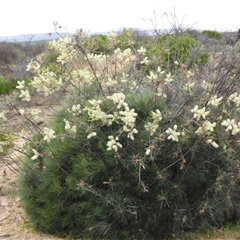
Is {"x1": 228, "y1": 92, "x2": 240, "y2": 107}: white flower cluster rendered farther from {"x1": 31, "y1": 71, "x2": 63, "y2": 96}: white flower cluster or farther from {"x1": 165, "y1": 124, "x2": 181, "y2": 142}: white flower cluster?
{"x1": 31, "y1": 71, "x2": 63, "y2": 96}: white flower cluster

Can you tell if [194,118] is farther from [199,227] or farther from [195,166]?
[199,227]

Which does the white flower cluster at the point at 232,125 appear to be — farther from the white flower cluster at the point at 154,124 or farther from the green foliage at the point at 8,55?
the green foliage at the point at 8,55

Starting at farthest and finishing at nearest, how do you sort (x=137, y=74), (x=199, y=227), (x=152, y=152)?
1. (x=137, y=74)
2. (x=199, y=227)
3. (x=152, y=152)

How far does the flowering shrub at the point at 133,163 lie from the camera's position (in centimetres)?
491

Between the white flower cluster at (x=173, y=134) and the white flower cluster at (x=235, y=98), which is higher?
the white flower cluster at (x=235, y=98)

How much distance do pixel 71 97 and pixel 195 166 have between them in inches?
55.9

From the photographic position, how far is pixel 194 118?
493 centimetres

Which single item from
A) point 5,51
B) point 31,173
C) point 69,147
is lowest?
point 5,51

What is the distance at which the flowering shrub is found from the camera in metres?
4.91

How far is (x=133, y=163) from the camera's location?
191 inches

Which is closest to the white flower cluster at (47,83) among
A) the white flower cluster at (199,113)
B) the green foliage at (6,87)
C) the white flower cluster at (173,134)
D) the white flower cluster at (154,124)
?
the white flower cluster at (154,124)

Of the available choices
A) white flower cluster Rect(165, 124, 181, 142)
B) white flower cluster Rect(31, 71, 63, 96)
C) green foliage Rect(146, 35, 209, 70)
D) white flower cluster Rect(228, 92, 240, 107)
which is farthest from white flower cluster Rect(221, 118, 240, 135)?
white flower cluster Rect(31, 71, 63, 96)

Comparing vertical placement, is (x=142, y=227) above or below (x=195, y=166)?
below

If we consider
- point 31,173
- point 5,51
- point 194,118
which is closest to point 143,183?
point 194,118
